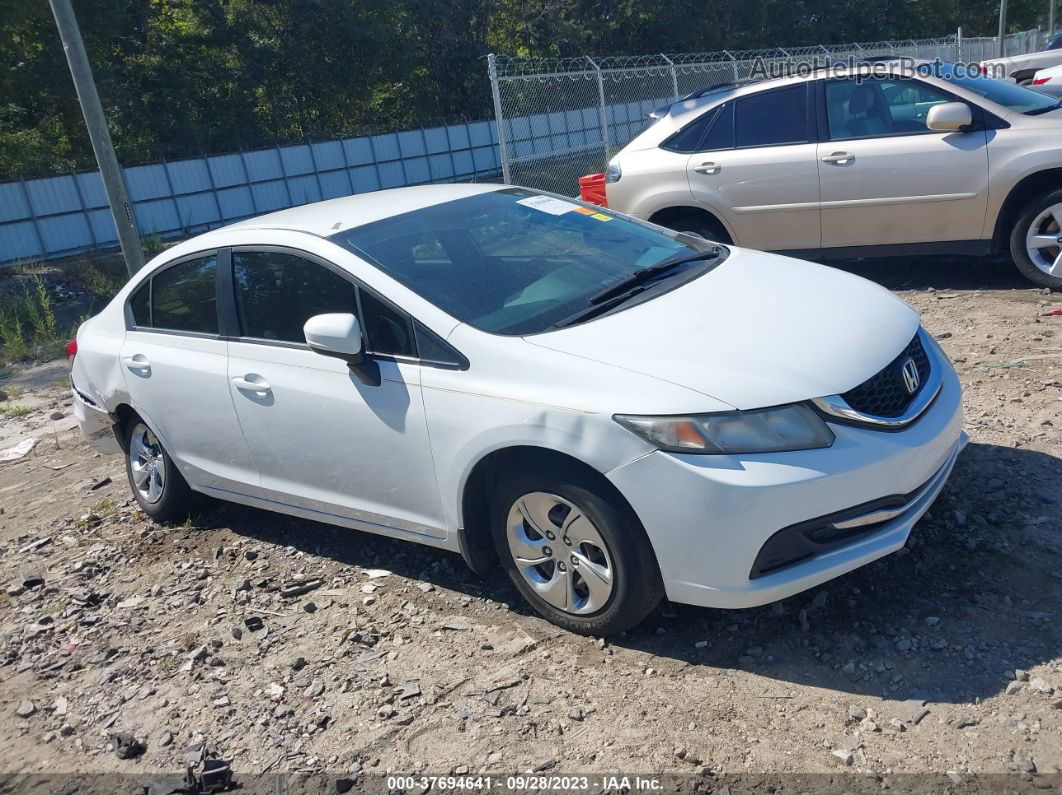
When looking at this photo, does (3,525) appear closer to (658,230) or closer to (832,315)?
(658,230)

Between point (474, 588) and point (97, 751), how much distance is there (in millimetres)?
1582

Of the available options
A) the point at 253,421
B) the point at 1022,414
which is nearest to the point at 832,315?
the point at 1022,414

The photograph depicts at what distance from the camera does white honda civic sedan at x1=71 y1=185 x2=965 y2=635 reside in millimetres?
3127

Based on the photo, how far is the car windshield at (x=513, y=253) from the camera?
3835 millimetres

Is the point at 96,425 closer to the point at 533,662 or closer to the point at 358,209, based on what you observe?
the point at 358,209

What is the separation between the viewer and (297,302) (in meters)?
4.26

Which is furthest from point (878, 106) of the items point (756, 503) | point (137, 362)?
point (137, 362)

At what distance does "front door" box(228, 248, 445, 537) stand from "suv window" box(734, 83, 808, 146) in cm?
467

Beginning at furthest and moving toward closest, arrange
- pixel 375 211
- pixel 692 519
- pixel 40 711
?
pixel 375 211
pixel 40 711
pixel 692 519

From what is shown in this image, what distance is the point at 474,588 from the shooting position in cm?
416

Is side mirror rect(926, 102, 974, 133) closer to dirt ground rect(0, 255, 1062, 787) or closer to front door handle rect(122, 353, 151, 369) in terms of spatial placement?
dirt ground rect(0, 255, 1062, 787)

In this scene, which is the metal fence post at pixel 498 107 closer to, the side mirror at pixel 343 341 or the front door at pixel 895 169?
the front door at pixel 895 169

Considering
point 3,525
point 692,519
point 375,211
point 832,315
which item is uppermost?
point 375,211

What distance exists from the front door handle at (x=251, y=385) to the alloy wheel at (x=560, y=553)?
1.38 meters
